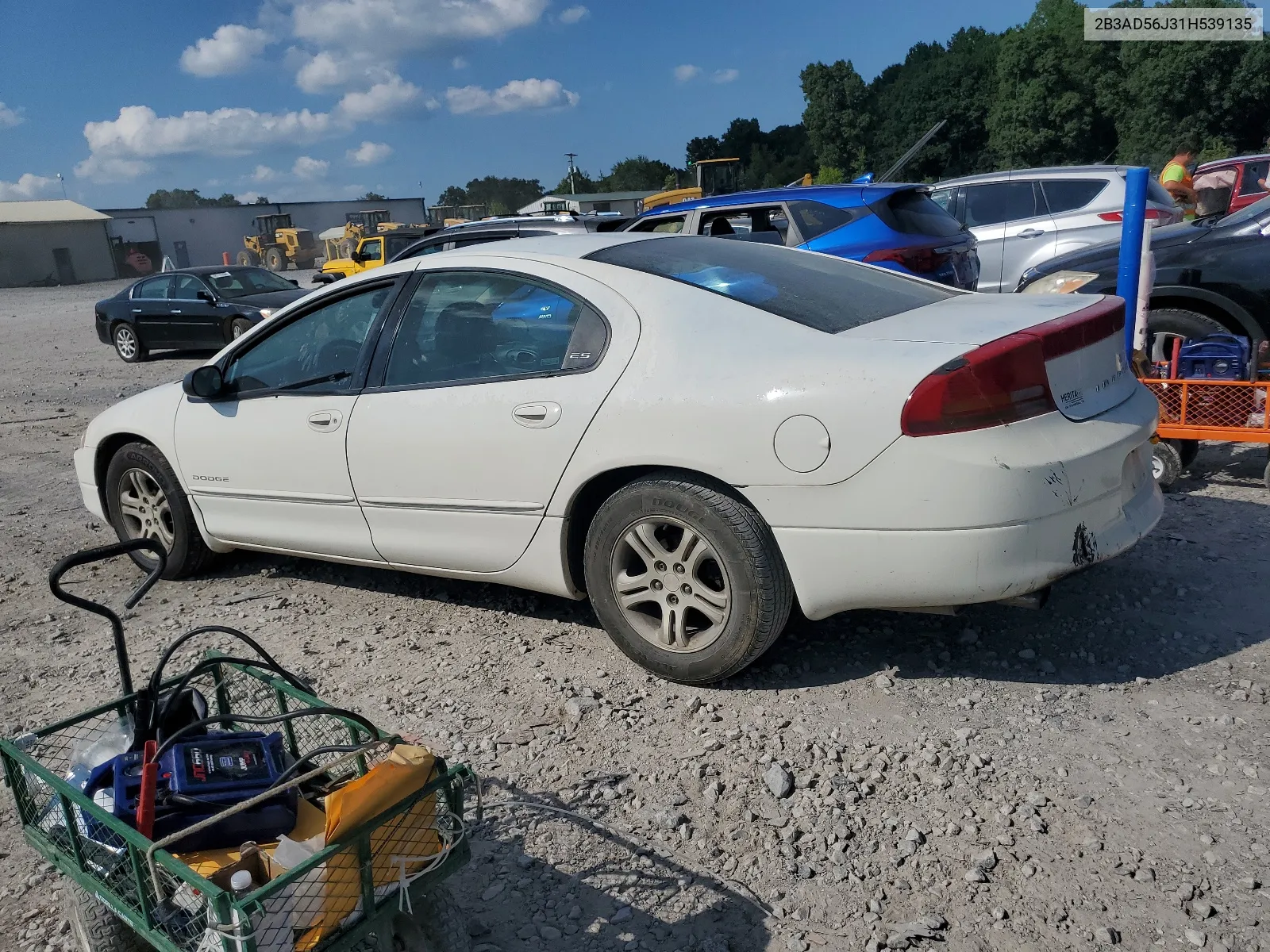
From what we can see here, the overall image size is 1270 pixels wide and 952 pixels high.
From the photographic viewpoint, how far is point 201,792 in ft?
7.45

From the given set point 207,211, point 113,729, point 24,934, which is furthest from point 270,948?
point 207,211


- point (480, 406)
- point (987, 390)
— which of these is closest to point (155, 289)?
point (480, 406)

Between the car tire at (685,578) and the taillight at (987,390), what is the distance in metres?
0.65

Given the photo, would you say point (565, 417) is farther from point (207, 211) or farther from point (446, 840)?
point (207, 211)

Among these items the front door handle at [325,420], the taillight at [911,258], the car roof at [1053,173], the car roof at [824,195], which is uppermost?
the car roof at [824,195]

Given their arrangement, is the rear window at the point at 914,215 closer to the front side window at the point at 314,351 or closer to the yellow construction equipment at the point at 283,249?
the front side window at the point at 314,351

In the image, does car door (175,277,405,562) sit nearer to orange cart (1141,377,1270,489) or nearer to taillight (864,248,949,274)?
orange cart (1141,377,1270,489)

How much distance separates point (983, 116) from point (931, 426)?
3279 inches

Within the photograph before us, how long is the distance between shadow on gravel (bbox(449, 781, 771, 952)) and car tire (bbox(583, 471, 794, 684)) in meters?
0.78

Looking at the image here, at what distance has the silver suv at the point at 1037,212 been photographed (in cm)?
985

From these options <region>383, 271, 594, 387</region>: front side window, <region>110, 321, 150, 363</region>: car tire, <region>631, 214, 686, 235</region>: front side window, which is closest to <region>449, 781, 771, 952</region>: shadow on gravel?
<region>383, 271, 594, 387</region>: front side window

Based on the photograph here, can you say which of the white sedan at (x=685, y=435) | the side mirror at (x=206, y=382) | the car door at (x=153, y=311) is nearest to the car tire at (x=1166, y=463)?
the white sedan at (x=685, y=435)

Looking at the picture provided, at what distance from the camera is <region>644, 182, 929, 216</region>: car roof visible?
27.3 feet

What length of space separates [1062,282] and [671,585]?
4.06 meters
